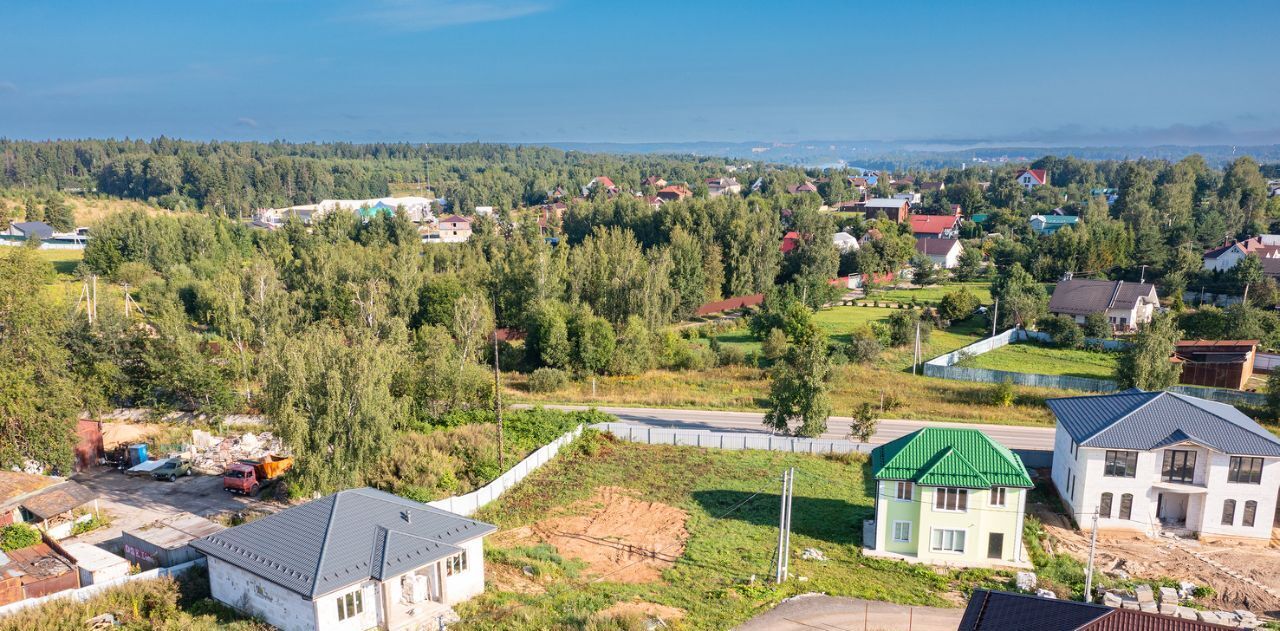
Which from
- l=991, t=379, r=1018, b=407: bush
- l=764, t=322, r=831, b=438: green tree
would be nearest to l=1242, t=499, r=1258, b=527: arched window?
l=991, t=379, r=1018, b=407: bush

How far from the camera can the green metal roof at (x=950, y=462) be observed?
1005 inches

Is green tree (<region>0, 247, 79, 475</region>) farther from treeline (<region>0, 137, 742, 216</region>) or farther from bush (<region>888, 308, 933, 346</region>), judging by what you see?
treeline (<region>0, 137, 742, 216</region>)

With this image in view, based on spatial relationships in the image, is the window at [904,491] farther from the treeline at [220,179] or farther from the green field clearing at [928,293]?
the treeline at [220,179]

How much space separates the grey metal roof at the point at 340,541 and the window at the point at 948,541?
48.5 feet

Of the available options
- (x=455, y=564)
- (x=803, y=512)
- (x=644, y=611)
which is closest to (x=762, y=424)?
(x=803, y=512)

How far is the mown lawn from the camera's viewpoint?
21.1 meters

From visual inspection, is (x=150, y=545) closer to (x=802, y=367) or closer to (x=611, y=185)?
(x=802, y=367)

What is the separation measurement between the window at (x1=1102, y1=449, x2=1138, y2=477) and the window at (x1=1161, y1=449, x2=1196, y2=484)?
1.06 metres

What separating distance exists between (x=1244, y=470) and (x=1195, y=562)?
451cm

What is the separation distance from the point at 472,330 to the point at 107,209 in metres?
104

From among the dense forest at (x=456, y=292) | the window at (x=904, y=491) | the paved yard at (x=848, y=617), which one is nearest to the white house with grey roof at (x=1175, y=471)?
the window at (x=904, y=491)

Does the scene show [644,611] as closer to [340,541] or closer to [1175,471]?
[340,541]

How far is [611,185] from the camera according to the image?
165 meters

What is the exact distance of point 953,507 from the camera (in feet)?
84.5
